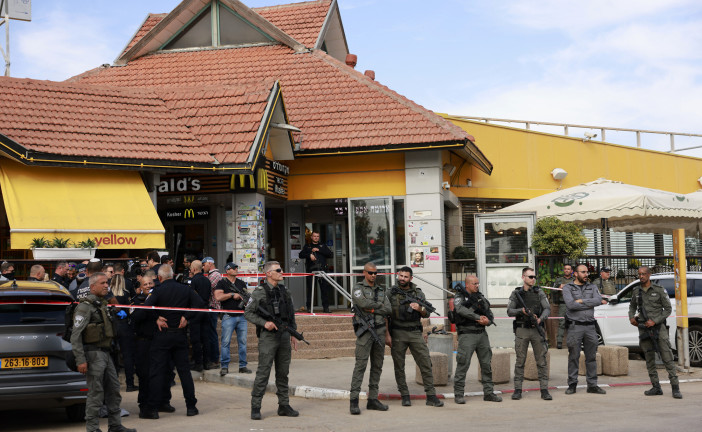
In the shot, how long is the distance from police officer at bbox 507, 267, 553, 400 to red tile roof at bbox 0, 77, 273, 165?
7320 mm

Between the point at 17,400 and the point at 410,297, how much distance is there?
17.2 feet

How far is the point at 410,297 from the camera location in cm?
1130

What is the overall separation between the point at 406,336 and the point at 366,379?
89.3 inches

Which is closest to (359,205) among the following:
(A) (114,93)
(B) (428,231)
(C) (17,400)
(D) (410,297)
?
(B) (428,231)

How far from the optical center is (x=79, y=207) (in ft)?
51.6

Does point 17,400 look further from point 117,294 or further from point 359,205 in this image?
point 359,205

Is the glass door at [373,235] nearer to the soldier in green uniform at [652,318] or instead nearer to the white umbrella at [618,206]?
the white umbrella at [618,206]

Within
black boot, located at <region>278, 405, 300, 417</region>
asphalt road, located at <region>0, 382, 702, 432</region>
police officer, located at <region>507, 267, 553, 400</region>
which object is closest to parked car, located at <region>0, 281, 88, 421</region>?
asphalt road, located at <region>0, 382, 702, 432</region>

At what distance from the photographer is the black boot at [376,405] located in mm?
11008

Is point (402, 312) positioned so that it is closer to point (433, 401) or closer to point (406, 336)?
point (406, 336)

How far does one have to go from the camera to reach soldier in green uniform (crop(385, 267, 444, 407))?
444 inches

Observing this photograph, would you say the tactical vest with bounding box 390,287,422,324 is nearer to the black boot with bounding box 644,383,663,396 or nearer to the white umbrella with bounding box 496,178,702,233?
the black boot with bounding box 644,383,663,396

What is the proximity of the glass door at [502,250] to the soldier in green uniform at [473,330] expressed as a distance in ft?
24.5

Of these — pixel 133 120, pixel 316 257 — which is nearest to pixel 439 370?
pixel 316 257
